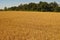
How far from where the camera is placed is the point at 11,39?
7.89 meters

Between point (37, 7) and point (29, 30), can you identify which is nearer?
point (29, 30)

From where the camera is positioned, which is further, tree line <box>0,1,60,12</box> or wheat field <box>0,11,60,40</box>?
tree line <box>0,1,60,12</box>

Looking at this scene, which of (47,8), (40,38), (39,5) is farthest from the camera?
(39,5)

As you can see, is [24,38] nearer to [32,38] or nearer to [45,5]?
[32,38]

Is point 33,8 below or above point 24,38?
below

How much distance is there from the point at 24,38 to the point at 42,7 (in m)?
40.8

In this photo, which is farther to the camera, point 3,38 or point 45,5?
point 45,5

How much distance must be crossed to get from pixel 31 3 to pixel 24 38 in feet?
151

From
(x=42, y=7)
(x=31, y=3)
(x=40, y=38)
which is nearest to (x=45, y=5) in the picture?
(x=42, y=7)

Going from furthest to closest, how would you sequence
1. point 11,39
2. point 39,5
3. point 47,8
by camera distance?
1. point 39,5
2. point 47,8
3. point 11,39

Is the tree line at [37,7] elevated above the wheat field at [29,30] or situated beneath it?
situated beneath

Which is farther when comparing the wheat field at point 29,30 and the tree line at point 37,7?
the tree line at point 37,7

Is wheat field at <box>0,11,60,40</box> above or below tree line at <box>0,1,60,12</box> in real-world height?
above

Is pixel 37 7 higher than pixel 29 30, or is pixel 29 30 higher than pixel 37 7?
pixel 29 30
